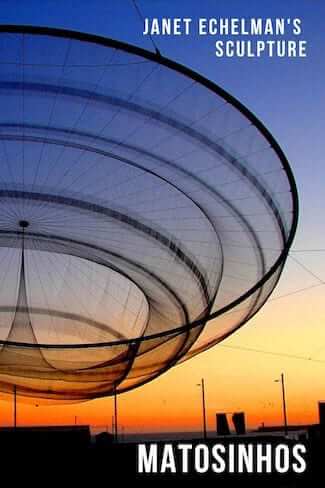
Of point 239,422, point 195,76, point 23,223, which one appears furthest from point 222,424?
point 195,76

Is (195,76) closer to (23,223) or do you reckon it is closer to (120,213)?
(120,213)

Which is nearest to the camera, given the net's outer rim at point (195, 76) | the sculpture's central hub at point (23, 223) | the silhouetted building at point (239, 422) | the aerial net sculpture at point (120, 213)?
the net's outer rim at point (195, 76)

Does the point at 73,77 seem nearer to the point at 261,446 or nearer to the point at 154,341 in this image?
the point at 154,341

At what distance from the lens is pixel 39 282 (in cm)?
1830

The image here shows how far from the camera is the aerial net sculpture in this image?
10.8m

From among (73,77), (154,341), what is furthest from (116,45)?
(154,341)

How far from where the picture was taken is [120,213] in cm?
1515

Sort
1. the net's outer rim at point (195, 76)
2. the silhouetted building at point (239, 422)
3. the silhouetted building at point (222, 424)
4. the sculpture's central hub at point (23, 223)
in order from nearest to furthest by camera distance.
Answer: the net's outer rim at point (195, 76) < the sculpture's central hub at point (23, 223) < the silhouetted building at point (222, 424) < the silhouetted building at point (239, 422)

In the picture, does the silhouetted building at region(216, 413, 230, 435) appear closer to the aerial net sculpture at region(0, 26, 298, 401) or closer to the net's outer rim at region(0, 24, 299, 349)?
the aerial net sculpture at region(0, 26, 298, 401)

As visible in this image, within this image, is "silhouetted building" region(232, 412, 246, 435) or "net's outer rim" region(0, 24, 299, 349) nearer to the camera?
"net's outer rim" region(0, 24, 299, 349)

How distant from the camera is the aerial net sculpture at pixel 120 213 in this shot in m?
10.8

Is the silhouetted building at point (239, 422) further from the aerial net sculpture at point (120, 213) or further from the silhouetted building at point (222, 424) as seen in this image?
the aerial net sculpture at point (120, 213)

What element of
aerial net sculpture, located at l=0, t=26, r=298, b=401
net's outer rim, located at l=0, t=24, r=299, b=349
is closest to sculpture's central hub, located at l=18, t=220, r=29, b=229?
aerial net sculpture, located at l=0, t=26, r=298, b=401

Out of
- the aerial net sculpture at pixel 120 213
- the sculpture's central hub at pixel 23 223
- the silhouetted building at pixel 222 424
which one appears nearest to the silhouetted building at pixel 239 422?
the silhouetted building at pixel 222 424
